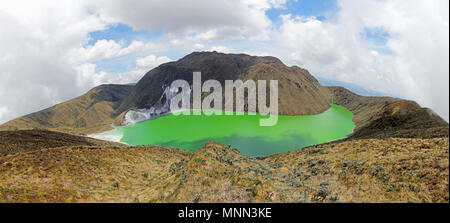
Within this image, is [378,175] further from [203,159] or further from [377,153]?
[203,159]

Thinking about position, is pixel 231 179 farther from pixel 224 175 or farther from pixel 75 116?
pixel 75 116

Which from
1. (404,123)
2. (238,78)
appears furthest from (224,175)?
(238,78)

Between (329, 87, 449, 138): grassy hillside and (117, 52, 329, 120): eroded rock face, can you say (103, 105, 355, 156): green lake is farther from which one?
(117, 52, 329, 120): eroded rock face

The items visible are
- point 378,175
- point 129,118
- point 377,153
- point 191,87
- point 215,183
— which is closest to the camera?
point 215,183

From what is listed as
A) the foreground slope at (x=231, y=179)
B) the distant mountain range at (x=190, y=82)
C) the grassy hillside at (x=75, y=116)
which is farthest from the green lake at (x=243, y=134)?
the grassy hillside at (x=75, y=116)

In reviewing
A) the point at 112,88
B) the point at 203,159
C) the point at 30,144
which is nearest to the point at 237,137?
the point at 30,144

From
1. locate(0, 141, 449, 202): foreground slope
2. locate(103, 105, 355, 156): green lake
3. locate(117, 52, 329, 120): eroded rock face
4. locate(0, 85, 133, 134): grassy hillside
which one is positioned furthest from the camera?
locate(117, 52, 329, 120): eroded rock face

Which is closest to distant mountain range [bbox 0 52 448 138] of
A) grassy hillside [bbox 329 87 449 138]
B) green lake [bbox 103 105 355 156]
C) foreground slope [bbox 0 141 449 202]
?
green lake [bbox 103 105 355 156]
